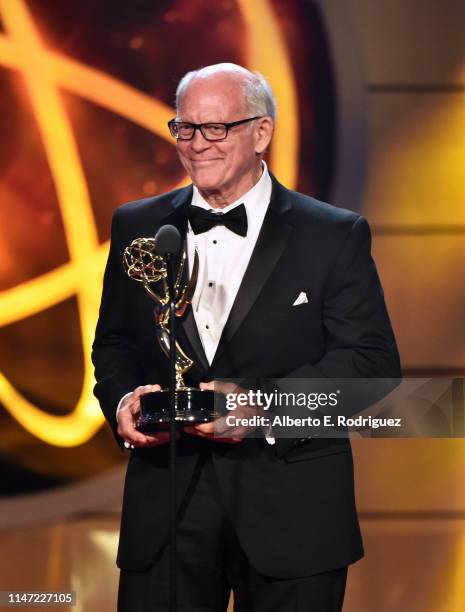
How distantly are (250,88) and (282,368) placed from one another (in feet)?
1.83

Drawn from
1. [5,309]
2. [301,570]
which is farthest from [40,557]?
[301,570]

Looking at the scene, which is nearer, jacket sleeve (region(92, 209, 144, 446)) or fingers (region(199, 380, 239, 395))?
fingers (region(199, 380, 239, 395))

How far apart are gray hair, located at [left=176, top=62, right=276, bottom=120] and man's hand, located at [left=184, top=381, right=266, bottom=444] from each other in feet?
1.86

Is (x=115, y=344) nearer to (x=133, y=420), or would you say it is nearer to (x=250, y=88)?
(x=133, y=420)

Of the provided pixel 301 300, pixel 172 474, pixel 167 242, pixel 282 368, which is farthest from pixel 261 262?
pixel 172 474

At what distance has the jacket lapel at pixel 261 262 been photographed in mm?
1964

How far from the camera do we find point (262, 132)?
2104 millimetres

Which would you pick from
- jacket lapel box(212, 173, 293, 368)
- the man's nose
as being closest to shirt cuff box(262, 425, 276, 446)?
jacket lapel box(212, 173, 293, 368)

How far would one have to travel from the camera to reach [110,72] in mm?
3156

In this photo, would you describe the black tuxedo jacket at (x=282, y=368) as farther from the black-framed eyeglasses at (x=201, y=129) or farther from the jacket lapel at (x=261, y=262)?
the black-framed eyeglasses at (x=201, y=129)

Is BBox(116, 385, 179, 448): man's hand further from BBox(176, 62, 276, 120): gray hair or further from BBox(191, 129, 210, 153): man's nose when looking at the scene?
BBox(176, 62, 276, 120): gray hair

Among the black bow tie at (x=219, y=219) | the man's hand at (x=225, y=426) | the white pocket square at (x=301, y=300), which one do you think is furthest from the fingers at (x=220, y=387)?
the black bow tie at (x=219, y=219)

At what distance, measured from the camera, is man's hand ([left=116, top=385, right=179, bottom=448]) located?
6.08ft

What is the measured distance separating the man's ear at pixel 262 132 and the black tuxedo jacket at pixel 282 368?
5.1 inches
